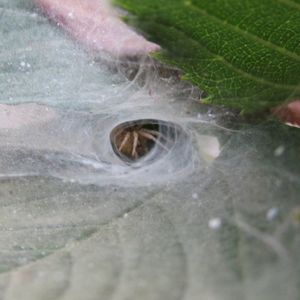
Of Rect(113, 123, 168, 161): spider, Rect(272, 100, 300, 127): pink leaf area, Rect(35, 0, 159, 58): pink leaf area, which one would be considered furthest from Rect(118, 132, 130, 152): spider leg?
Rect(272, 100, 300, 127): pink leaf area

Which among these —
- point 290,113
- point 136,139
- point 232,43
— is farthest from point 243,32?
point 136,139

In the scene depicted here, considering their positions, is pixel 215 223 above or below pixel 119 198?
above

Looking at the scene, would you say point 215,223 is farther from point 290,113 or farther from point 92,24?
point 92,24

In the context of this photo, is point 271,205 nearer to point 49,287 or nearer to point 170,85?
point 49,287

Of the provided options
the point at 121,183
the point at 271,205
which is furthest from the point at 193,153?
the point at 271,205

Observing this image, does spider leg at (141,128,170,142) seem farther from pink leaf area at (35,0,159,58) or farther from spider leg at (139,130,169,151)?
pink leaf area at (35,0,159,58)

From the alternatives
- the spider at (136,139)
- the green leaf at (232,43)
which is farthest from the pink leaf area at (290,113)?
the spider at (136,139)
